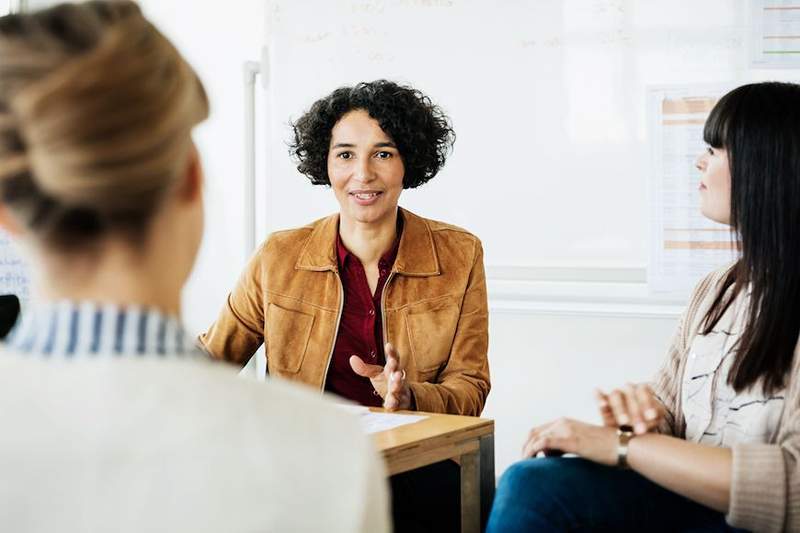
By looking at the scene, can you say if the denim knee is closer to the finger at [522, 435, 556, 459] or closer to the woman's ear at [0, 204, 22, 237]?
the finger at [522, 435, 556, 459]

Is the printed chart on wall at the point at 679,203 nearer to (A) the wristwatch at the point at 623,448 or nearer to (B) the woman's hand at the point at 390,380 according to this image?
(B) the woman's hand at the point at 390,380

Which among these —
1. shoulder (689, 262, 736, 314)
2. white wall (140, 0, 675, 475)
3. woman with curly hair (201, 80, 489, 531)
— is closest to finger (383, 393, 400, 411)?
woman with curly hair (201, 80, 489, 531)

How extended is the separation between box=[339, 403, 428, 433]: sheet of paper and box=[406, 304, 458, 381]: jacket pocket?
1.27ft

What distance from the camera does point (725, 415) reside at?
1.71 metres

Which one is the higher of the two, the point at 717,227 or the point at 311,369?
the point at 717,227

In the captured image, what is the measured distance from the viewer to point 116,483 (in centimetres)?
71

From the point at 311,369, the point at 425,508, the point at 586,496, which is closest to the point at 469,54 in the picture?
the point at 311,369

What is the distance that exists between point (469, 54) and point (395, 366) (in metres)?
1.80

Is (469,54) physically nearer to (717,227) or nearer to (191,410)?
(717,227)

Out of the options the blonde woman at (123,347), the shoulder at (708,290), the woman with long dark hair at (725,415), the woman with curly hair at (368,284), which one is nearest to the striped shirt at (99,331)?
the blonde woman at (123,347)

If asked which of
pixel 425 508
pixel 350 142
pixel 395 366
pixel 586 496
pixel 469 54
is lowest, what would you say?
pixel 425 508


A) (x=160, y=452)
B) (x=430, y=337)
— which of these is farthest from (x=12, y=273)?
(x=160, y=452)

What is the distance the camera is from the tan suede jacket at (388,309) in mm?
2359

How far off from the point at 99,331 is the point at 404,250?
167 centimetres
